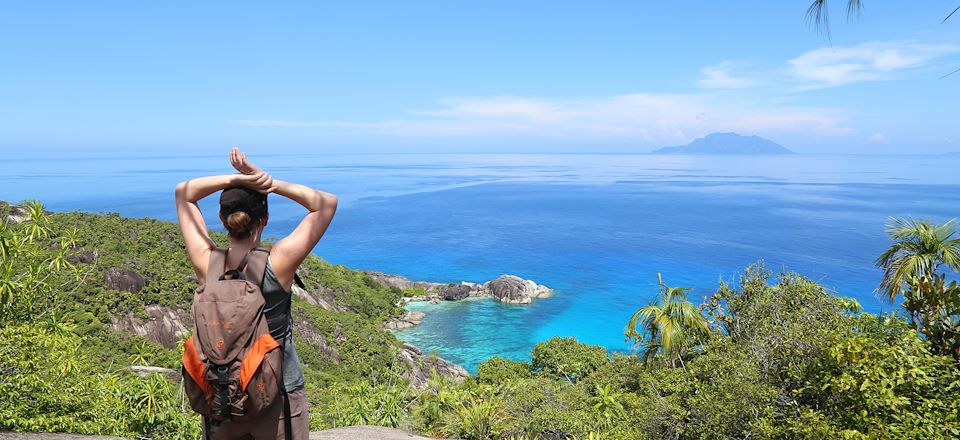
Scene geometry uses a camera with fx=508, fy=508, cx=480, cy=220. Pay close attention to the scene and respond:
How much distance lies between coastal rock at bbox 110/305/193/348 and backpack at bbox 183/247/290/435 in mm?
24688

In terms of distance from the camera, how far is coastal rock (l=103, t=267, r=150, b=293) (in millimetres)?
25312

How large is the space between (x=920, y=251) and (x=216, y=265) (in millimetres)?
13834

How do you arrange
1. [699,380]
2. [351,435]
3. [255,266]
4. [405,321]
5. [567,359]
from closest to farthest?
[255,266] < [351,435] < [699,380] < [567,359] < [405,321]

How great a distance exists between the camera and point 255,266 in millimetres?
2322

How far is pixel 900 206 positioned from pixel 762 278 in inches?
4991

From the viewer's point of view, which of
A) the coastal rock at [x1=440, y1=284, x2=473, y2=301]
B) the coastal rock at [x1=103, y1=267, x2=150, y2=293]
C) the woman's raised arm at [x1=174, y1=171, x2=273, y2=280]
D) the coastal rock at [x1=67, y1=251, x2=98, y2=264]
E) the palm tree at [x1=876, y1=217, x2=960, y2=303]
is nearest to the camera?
the woman's raised arm at [x1=174, y1=171, x2=273, y2=280]

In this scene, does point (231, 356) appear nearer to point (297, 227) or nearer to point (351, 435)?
point (297, 227)

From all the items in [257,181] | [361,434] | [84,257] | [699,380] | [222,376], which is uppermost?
[257,181]

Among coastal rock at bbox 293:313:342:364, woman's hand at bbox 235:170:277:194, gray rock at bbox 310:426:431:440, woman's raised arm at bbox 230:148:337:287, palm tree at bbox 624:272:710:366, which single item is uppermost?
woman's hand at bbox 235:170:277:194

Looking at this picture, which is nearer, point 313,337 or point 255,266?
point 255,266

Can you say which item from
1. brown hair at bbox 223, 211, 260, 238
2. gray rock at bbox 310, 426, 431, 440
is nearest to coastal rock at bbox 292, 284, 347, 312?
gray rock at bbox 310, 426, 431, 440

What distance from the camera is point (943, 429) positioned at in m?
5.53

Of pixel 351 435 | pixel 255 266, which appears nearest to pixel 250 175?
pixel 255 266

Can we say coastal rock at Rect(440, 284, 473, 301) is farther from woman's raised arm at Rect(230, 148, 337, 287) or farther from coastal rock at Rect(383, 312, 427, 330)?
woman's raised arm at Rect(230, 148, 337, 287)
